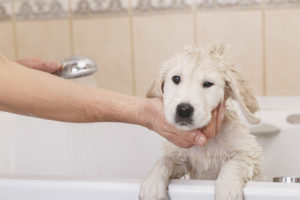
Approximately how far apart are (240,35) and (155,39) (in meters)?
0.31

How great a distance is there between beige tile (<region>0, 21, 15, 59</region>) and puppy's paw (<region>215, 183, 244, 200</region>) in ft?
4.27

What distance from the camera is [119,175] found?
58.7 inches

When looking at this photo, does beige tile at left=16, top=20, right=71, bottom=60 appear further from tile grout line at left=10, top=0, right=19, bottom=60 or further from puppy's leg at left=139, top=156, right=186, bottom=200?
puppy's leg at left=139, top=156, right=186, bottom=200

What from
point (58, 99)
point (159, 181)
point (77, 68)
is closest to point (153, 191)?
point (159, 181)

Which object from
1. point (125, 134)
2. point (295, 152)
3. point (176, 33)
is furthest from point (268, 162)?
point (176, 33)

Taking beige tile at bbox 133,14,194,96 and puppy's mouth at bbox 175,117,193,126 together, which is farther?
beige tile at bbox 133,14,194,96

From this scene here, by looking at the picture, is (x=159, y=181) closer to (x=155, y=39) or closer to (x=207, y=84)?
(x=207, y=84)

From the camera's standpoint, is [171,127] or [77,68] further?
[77,68]

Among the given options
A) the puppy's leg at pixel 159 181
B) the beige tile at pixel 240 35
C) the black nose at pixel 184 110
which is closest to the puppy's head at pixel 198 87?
the black nose at pixel 184 110

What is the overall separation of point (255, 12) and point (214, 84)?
31.3 inches

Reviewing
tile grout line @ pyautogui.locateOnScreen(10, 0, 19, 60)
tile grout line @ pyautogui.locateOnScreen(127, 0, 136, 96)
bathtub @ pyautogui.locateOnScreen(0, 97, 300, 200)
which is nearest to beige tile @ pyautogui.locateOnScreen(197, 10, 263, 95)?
bathtub @ pyautogui.locateOnScreen(0, 97, 300, 200)

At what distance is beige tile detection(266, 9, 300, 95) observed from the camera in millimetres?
1608

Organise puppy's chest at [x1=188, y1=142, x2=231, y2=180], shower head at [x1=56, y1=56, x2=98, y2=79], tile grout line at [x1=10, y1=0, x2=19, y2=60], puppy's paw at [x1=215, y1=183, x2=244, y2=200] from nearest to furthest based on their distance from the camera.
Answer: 1. puppy's paw at [x1=215, y1=183, x2=244, y2=200]
2. puppy's chest at [x1=188, y1=142, x2=231, y2=180]
3. shower head at [x1=56, y1=56, x2=98, y2=79]
4. tile grout line at [x1=10, y1=0, x2=19, y2=60]

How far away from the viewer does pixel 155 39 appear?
1728 mm
